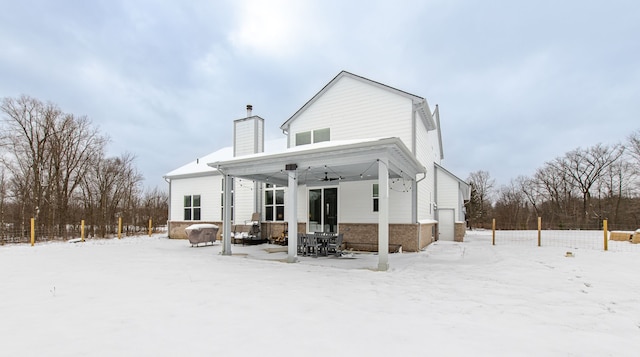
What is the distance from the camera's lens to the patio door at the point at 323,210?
12312 mm

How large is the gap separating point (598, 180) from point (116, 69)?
42045mm

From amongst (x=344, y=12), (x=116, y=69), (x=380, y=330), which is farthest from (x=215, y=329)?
(x=116, y=69)

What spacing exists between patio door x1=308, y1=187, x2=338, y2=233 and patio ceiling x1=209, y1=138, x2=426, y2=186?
92cm

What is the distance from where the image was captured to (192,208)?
56.0ft

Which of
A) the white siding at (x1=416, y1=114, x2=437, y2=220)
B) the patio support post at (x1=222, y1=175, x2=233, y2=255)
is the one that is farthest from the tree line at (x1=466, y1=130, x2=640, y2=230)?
the patio support post at (x1=222, y1=175, x2=233, y2=255)

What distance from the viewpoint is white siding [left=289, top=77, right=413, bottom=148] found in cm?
1151

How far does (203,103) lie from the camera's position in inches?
1128

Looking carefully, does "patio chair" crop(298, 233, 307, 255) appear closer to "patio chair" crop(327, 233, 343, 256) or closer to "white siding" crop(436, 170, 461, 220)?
Result: "patio chair" crop(327, 233, 343, 256)

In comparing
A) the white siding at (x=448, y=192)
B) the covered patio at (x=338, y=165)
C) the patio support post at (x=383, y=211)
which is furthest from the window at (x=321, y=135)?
the white siding at (x=448, y=192)

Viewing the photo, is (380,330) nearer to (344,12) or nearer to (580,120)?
(344,12)

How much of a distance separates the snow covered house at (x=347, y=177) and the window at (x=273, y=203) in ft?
0.16

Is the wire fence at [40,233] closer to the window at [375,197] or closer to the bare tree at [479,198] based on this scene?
the window at [375,197]

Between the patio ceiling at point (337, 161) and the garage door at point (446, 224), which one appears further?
the garage door at point (446, 224)

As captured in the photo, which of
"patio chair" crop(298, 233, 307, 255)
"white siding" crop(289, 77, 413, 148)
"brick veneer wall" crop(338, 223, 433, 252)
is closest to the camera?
"patio chair" crop(298, 233, 307, 255)
